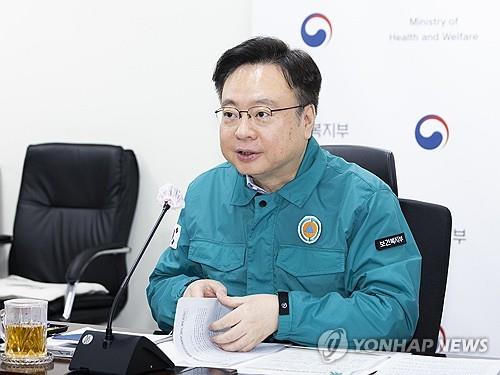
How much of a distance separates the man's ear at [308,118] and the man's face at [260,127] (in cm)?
4

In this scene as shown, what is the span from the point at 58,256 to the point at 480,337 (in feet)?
6.18

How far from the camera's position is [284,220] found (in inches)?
90.0

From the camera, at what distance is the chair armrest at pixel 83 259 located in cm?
375

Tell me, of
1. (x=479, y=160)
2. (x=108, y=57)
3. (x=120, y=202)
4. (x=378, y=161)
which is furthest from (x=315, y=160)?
(x=108, y=57)

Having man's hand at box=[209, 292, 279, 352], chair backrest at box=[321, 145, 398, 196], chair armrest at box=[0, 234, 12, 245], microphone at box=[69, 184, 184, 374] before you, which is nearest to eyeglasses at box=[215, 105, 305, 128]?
chair backrest at box=[321, 145, 398, 196]

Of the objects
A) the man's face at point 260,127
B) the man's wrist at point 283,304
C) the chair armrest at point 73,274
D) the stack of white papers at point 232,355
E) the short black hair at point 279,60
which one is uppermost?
the short black hair at point 279,60

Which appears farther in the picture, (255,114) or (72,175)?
(72,175)

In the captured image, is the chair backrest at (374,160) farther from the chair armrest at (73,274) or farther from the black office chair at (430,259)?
the chair armrest at (73,274)

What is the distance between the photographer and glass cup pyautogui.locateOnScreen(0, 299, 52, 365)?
1.85 meters

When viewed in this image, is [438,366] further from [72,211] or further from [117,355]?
[72,211]

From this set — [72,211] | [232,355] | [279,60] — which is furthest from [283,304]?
[72,211]

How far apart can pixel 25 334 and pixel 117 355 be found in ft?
0.70

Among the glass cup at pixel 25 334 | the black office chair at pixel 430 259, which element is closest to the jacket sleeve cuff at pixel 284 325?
the black office chair at pixel 430 259

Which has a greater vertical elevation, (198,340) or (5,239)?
(198,340)
